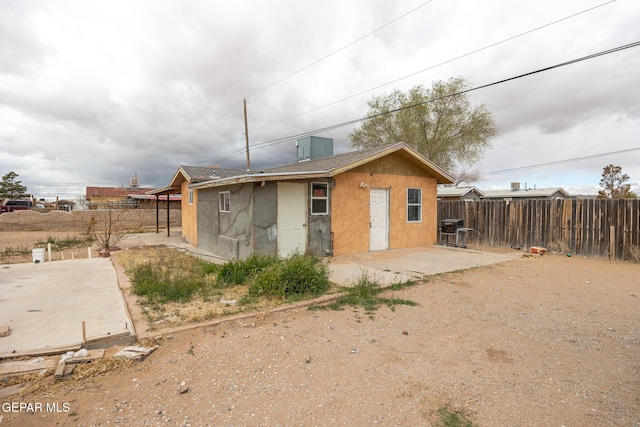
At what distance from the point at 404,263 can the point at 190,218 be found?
9.95 meters

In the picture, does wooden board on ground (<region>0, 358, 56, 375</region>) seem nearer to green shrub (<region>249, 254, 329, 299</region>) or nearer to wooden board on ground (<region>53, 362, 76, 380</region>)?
wooden board on ground (<region>53, 362, 76, 380</region>)

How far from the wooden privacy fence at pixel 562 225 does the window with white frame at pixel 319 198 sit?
709cm

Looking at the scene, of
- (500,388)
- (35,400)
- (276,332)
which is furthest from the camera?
(276,332)

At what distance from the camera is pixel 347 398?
2.79 meters

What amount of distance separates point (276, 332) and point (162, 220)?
905 inches

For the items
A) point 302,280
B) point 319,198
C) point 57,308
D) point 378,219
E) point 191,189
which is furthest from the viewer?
point 191,189

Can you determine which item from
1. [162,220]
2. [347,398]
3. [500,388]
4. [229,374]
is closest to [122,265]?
[229,374]

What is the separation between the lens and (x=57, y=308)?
498 centimetres

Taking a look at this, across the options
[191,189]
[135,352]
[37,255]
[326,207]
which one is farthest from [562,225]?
[37,255]

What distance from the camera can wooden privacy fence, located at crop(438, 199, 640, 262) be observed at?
955cm

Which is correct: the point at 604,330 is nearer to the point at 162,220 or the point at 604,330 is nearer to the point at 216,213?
the point at 216,213

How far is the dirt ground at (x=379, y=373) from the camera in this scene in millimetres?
2559

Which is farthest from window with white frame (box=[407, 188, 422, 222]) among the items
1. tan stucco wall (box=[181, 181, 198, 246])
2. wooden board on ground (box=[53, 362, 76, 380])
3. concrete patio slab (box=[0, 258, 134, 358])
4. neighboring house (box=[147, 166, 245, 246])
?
wooden board on ground (box=[53, 362, 76, 380])

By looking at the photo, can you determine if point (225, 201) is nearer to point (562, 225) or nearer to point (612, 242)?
point (562, 225)
